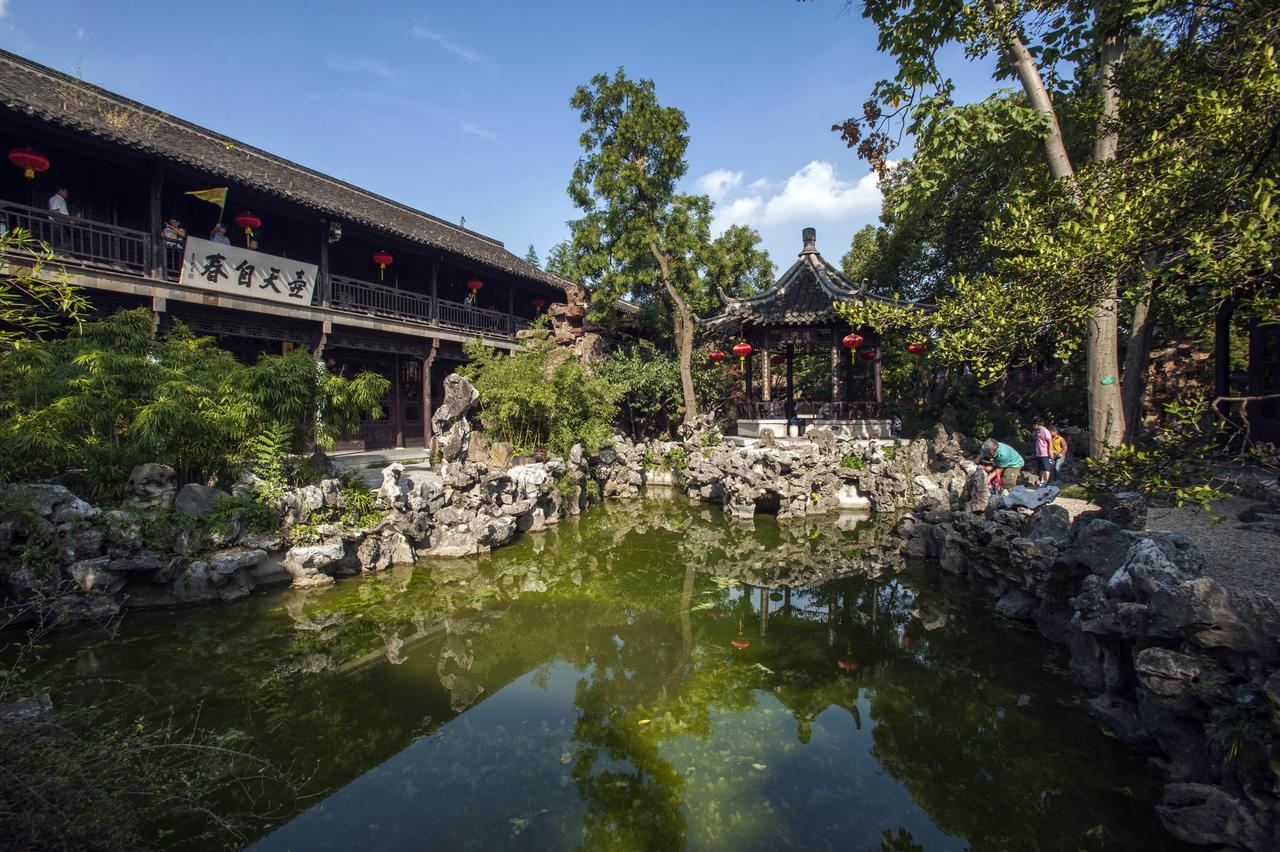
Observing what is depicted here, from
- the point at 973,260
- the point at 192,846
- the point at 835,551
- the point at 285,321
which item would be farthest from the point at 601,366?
the point at 192,846

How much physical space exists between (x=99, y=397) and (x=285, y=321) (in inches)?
231

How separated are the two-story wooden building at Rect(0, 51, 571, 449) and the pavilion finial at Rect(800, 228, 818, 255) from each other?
7.69 meters

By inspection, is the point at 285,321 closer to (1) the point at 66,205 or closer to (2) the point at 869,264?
(1) the point at 66,205

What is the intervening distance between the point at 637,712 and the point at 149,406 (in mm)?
5660

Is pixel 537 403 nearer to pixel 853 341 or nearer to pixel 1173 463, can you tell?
pixel 853 341

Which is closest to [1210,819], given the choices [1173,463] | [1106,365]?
[1173,463]

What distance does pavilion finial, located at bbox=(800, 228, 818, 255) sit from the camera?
47.9 feet

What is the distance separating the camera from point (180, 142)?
11.0 metres

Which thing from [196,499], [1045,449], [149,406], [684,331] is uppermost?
[684,331]

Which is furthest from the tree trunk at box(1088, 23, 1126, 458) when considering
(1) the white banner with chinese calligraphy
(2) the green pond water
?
(1) the white banner with chinese calligraphy

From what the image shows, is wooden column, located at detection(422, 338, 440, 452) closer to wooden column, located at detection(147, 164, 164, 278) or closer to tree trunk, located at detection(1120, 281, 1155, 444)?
wooden column, located at detection(147, 164, 164, 278)

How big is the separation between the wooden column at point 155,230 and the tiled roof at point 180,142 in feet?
1.60

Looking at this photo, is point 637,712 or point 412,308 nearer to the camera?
point 637,712

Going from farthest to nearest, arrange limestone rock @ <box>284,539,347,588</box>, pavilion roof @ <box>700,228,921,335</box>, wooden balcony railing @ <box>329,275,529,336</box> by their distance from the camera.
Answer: pavilion roof @ <box>700,228,921,335</box> < wooden balcony railing @ <box>329,275,529,336</box> < limestone rock @ <box>284,539,347,588</box>
